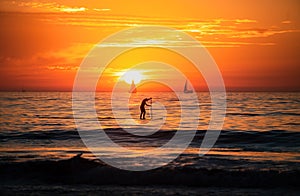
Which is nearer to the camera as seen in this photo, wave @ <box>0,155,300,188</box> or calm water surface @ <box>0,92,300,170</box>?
wave @ <box>0,155,300,188</box>

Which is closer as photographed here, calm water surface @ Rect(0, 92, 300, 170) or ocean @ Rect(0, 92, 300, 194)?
ocean @ Rect(0, 92, 300, 194)

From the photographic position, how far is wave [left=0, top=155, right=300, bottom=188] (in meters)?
14.7

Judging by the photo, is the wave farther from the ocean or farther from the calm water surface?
the calm water surface

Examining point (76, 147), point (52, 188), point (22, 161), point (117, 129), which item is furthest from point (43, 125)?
point (52, 188)

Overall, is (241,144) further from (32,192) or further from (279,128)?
(32,192)

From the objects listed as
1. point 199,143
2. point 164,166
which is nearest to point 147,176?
point 164,166

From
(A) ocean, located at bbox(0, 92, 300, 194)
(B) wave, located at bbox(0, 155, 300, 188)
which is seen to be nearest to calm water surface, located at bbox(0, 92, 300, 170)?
(A) ocean, located at bbox(0, 92, 300, 194)

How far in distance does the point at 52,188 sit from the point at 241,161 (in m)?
8.92

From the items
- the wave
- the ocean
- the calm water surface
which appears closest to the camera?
the ocean

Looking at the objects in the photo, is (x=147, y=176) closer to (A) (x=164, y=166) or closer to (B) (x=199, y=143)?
(A) (x=164, y=166)

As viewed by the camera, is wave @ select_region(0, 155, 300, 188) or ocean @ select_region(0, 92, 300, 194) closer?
ocean @ select_region(0, 92, 300, 194)

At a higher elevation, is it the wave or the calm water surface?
the calm water surface

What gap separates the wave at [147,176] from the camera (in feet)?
48.3

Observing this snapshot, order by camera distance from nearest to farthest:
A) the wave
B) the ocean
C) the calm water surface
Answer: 1. the ocean
2. the wave
3. the calm water surface
